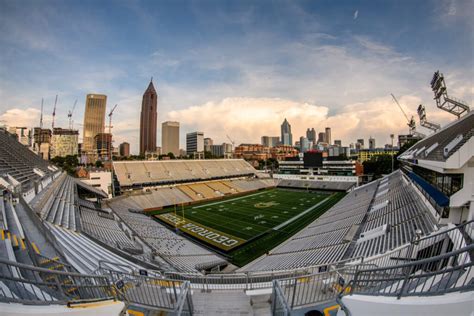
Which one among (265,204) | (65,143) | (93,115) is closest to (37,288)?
(265,204)

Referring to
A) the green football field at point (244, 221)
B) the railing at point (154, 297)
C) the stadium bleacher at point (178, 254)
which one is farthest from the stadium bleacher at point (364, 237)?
the railing at point (154, 297)

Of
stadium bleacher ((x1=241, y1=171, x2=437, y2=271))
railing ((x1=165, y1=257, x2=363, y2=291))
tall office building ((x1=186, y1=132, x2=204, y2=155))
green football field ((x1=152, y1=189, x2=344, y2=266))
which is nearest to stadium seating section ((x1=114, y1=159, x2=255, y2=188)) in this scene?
green football field ((x1=152, y1=189, x2=344, y2=266))

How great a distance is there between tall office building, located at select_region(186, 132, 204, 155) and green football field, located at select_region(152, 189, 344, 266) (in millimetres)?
133255

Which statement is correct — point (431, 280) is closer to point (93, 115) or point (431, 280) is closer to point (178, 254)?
point (178, 254)

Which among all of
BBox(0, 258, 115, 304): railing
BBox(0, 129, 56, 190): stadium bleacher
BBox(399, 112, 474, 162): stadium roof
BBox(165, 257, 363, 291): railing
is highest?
BBox(399, 112, 474, 162): stadium roof

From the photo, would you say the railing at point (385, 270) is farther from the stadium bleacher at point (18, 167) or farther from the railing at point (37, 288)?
the stadium bleacher at point (18, 167)

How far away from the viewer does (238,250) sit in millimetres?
19969

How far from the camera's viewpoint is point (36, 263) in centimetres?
486

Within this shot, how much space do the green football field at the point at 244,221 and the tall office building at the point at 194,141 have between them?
437 feet

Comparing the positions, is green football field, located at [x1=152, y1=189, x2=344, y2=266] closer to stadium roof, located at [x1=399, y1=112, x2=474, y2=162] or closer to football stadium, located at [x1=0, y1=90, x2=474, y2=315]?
football stadium, located at [x1=0, y1=90, x2=474, y2=315]

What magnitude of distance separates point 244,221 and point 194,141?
149830 millimetres

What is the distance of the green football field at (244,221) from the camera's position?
20805 mm

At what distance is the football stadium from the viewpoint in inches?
153

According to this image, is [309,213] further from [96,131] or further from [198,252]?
[96,131]
